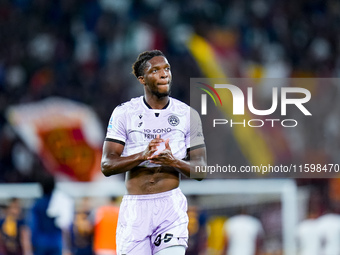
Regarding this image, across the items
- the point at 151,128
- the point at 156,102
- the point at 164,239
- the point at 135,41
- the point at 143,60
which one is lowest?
the point at 164,239

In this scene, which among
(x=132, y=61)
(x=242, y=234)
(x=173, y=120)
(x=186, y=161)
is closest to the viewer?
(x=186, y=161)

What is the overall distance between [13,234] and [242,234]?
331 centimetres

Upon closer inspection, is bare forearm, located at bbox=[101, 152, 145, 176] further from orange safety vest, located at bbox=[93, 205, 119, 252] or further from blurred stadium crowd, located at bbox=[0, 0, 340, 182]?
blurred stadium crowd, located at bbox=[0, 0, 340, 182]

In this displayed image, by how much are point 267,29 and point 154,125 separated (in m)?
9.62

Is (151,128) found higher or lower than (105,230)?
higher

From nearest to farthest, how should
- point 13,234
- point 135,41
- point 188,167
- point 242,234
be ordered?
point 188,167 → point 13,234 → point 242,234 → point 135,41

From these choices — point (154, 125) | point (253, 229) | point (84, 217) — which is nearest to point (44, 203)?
point (84, 217)

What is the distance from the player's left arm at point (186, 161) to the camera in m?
4.16

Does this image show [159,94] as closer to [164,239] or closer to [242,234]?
[164,239]

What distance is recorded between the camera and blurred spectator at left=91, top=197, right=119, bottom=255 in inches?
359

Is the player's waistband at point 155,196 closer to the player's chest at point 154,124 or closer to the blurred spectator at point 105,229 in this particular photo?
the player's chest at point 154,124

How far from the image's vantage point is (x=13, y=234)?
8844 mm

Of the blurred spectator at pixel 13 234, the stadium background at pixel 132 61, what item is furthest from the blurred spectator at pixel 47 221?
the stadium background at pixel 132 61

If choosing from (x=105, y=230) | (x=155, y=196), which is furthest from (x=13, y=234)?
(x=155, y=196)
